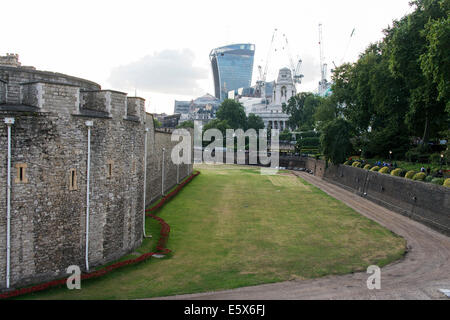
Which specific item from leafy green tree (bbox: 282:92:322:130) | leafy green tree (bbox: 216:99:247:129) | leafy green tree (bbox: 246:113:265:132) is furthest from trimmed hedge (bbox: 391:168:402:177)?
leafy green tree (bbox: 246:113:265:132)

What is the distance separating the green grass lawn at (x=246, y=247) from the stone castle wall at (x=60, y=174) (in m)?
1.32

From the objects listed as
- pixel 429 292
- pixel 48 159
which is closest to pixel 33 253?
pixel 48 159

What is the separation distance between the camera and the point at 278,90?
540 feet

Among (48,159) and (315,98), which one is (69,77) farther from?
(315,98)

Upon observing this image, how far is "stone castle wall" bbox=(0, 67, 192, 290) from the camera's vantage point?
13.5 meters

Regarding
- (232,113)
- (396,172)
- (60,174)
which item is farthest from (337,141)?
(232,113)

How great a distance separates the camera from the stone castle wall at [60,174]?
44.3ft

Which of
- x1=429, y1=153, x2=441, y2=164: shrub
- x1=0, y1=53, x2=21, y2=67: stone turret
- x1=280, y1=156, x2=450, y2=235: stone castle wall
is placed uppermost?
x1=0, y1=53, x2=21, y2=67: stone turret

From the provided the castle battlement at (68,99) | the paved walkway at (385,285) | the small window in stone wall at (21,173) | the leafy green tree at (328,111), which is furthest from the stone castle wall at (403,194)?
the small window in stone wall at (21,173)

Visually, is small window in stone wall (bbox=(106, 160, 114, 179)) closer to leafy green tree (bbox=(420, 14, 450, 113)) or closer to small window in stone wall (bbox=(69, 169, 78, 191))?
small window in stone wall (bbox=(69, 169, 78, 191))

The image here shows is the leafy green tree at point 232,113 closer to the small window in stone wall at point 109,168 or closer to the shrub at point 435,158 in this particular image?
the shrub at point 435,158

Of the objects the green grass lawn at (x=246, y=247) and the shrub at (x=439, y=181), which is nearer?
the green grass lawn at (x=246, y=247)

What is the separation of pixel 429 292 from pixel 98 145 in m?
13.6

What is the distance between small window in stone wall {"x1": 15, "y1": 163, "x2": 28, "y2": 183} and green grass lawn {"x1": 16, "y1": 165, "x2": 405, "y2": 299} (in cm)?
380
